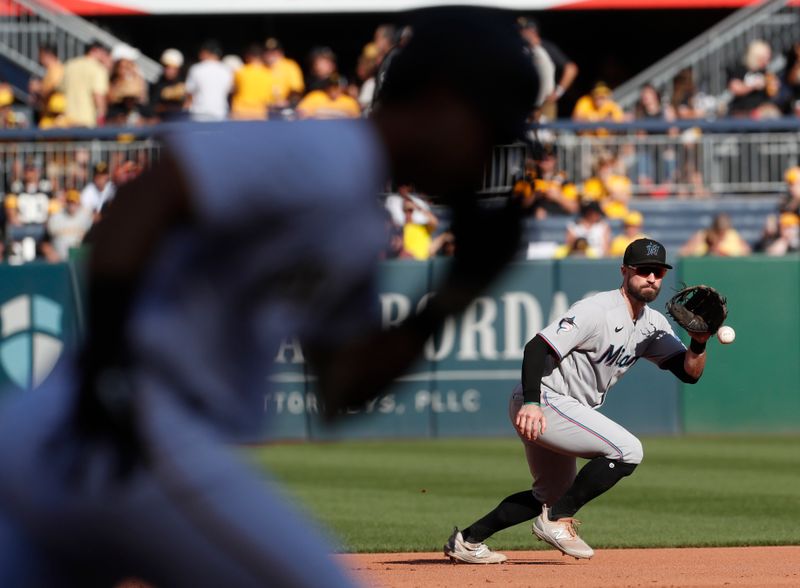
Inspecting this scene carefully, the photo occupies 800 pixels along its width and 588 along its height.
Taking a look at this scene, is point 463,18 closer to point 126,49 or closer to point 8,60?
point 126,49

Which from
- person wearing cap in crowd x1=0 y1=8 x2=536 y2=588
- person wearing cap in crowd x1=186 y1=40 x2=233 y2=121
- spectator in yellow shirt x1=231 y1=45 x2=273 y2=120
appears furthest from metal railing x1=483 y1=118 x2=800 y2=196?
person wearing cap in crowd x1=0 y1=8 x2=536 y2=588

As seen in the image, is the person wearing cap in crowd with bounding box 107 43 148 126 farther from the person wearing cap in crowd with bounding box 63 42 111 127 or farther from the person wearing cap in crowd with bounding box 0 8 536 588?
the person wearing cap in crowd with bounding box 0 8 536 588

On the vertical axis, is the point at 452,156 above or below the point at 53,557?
above

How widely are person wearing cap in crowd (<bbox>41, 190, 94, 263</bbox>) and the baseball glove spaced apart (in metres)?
10.3

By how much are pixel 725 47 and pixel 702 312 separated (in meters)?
13.9

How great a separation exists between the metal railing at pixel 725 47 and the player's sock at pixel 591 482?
1364 centimetres

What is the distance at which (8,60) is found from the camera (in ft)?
71.7

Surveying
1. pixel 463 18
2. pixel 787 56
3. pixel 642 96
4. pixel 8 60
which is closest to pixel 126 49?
pixel 8 60

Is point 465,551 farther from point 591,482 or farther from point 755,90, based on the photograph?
point 755,90

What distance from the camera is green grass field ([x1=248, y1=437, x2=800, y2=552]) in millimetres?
9773

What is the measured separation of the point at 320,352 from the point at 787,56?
18345 millimetres

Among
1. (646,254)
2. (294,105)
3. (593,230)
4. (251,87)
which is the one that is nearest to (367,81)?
(646,254)

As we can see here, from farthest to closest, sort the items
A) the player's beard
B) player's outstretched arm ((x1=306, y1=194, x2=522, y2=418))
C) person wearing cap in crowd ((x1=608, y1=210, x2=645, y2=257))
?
1. person wearing cap in crowd ((x1=608, y1=210, x2=645, y2=257))
2. the player's beard
3. player's outstretched arm ((x1=306, y1=194, x2=522, y2=418))

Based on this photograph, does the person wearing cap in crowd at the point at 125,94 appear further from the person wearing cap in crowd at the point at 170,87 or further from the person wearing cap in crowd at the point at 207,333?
the person wearing cap in crowd at the point at 207,333
